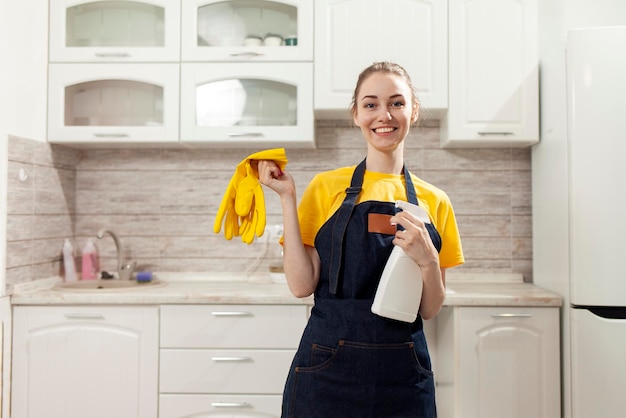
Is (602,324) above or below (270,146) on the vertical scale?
below

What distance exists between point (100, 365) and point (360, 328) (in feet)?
4.78

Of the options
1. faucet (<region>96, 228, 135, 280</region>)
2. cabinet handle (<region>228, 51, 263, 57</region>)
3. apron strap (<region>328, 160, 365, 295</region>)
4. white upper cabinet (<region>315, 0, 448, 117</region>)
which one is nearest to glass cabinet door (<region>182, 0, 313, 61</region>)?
cabinet handle (<region>228, 51, 263, 57</region>)

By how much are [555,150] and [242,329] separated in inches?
58.6

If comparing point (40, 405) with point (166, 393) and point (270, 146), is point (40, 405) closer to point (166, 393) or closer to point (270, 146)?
point (166, 393)

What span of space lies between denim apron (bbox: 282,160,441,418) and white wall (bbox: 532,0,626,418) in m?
1.20

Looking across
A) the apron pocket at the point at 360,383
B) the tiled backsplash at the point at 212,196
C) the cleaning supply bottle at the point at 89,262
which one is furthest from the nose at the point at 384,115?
the cleaning supply bottle at the point at 89,262

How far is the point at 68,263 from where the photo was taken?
8.86 feet

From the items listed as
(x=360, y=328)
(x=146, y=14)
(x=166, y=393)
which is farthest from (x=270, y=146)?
(x=360, y=328)

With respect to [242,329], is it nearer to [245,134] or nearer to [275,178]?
[245,134]

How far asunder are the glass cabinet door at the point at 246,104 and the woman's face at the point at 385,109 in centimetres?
124

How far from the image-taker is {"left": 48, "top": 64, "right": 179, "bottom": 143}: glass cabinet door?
256 centimetres

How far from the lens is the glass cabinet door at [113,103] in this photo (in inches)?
101

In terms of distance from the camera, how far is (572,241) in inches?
86.4

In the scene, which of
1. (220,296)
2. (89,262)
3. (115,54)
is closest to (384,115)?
(220,296)
